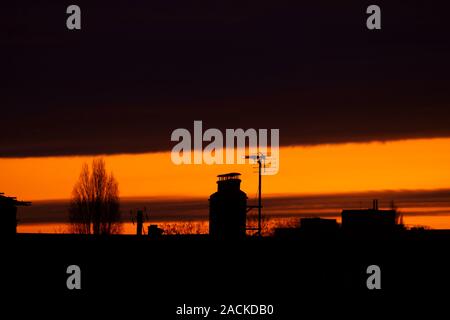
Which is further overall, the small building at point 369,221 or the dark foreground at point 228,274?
the small building at point 369,221

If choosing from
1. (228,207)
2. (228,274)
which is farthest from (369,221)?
(228,274)

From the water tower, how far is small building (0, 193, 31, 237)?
41.0 feet

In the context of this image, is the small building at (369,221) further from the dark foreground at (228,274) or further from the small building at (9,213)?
the small building at (9,213)

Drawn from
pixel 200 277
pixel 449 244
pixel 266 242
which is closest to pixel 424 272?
pixel 449 244

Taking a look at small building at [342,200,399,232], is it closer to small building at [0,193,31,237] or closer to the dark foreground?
the dark foreground

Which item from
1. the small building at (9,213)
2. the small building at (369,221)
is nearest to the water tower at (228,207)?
the small building at (369,221)

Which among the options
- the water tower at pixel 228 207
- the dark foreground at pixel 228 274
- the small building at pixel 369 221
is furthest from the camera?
the small building at pixel 369 221

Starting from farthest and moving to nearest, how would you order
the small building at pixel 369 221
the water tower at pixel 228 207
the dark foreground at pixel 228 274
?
the small building at pixel 369 221
the water tower at pixel 228 207
the dark foreground at pixel 228 274

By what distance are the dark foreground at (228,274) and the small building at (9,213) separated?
53.9 ft

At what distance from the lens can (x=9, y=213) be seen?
2416 inches

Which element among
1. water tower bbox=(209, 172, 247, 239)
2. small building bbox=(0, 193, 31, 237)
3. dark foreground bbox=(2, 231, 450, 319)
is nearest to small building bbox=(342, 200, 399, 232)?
water tower bbox=(209, 172, 247, 239)

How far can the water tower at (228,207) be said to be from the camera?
57812 millimetres

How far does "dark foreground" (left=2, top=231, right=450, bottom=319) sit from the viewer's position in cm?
4216
